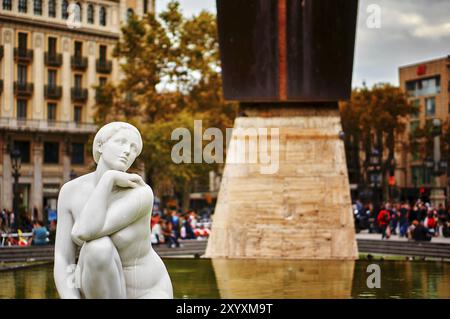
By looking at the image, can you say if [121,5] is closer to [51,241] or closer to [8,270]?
[51,241]

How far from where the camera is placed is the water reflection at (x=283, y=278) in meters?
15.8

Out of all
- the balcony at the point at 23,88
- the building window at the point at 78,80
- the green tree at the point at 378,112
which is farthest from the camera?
Answer: the building window at the point at 78,80

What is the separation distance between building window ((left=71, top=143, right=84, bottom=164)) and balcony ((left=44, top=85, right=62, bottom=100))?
3.81 m

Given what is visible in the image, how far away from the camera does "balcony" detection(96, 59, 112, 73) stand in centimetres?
6675

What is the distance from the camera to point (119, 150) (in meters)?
5.48

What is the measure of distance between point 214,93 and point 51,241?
91.0ft

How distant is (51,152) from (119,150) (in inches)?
2375

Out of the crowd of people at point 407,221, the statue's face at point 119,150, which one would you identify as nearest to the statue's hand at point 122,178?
the statue's face at point 119,150

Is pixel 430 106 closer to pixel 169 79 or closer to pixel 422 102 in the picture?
pixel 422 102

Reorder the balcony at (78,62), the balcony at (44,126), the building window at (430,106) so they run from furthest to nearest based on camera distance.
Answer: the building window at (430,106) < the balcony at (78,62) < the balcony at (44,126)

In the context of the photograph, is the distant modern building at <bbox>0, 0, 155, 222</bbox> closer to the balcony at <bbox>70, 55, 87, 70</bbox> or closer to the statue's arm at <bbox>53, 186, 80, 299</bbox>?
the balcony at <bbox>70, 55, 87, 70</bbox>

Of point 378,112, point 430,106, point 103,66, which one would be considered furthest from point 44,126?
point 430,106

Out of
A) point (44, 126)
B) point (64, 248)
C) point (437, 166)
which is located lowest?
point (437, 166)

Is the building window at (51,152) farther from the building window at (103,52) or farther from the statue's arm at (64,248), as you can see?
the statue's arm at (64,248)
